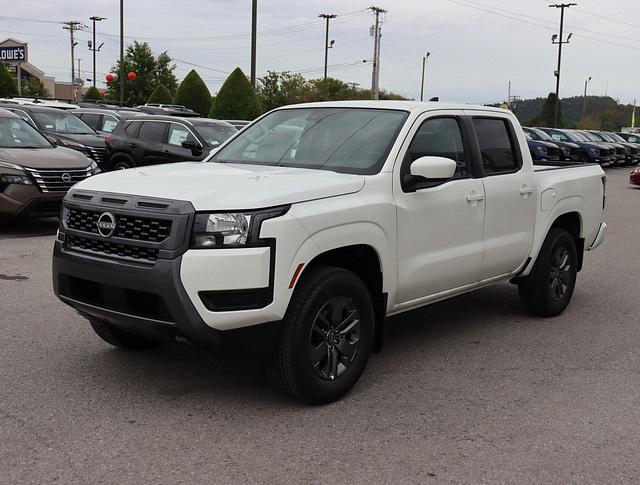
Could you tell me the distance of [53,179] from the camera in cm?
1105

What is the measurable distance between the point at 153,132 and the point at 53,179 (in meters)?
5.54

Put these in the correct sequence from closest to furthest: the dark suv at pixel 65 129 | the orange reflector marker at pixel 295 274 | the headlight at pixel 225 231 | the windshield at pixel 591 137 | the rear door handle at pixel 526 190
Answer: the headlight at pixel 225 231 → the orange reflector marker at pixel 295 274 → the rear door handle at pixel 526 190 → the dark suv at pixel 65 129 → the windshield at pixel 591 137

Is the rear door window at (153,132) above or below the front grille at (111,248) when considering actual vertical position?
above

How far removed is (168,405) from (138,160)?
40.9 ft

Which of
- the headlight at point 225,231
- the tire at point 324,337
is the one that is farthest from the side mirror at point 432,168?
the headlight at point 225,231

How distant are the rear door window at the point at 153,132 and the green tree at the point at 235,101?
13115 mm

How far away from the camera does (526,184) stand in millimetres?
6422

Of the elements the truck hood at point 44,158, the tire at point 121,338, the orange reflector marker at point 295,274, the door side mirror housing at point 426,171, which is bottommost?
the tire at point 121,338

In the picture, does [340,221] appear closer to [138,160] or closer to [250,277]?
[250,277]

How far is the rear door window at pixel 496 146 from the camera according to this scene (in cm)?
611

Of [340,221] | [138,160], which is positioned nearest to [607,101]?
[138,160]

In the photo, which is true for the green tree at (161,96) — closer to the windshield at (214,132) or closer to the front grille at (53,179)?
the windshield at (214,132)

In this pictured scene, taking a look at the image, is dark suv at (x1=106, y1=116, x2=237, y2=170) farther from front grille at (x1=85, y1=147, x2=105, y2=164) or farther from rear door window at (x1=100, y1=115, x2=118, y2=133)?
rear door window at (x1=100, y1=115, x2=118, y2=133)

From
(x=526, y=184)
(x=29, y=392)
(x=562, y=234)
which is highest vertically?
(x=526, y=184)
